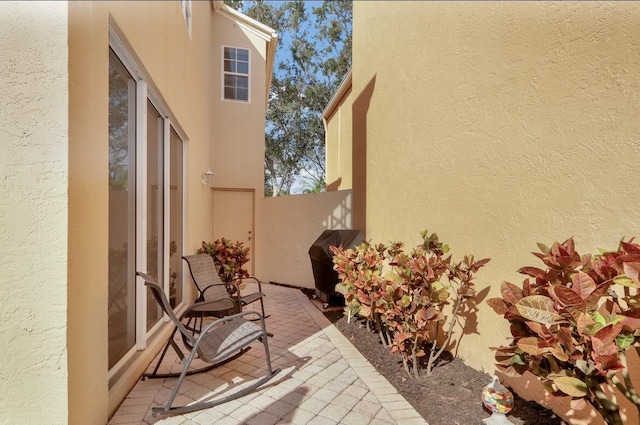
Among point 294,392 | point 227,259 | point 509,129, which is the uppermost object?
point 509,129

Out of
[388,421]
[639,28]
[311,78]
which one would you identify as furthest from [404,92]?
[311,78]

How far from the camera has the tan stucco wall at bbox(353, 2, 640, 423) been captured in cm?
225

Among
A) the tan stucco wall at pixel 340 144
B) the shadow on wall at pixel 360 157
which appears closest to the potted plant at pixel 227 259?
the shadow on wall at pixel 360 157

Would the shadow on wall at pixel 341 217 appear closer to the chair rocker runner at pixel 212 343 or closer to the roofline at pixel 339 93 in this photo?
the roofline at pixel 339 93

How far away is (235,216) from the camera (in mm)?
9672

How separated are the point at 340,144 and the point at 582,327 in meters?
9.07

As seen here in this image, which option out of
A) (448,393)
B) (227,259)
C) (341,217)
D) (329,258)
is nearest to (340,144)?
(341,217)

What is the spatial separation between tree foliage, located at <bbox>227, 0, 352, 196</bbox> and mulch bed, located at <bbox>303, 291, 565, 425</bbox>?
54.0 ft

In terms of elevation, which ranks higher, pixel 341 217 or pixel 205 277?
pixel 341 217

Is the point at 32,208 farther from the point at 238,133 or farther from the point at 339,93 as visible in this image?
the point at 339,93

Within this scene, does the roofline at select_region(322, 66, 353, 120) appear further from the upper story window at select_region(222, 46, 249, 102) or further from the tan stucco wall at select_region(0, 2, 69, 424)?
the tan stucco wall at select_region(0, 2, 69, 424)

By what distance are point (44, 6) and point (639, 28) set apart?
139 inches

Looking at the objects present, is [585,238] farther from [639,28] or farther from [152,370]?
[152,370]

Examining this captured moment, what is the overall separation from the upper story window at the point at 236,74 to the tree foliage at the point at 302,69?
9313 mm
